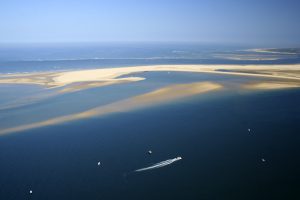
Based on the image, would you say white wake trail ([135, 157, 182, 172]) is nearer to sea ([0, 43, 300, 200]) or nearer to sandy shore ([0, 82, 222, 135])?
sea ([0, 43, 300, 200])

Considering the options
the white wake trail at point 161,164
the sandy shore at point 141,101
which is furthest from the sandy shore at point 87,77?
the white wake trail at point 161,164

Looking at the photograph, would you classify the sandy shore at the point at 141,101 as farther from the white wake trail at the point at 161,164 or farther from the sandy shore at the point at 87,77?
the white wake trail at the point at 161,164

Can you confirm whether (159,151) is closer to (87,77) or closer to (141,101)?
(141,101)

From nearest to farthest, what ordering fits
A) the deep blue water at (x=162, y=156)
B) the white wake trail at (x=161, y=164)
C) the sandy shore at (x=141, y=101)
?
1. the deep blue water at (x=162, y=156)
2. the white wake trail at (x=161, y=164)
3. the sandy shore at (x=141, y=101)

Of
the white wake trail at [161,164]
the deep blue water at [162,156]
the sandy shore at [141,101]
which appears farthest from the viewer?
the sandy shore at [141,101]

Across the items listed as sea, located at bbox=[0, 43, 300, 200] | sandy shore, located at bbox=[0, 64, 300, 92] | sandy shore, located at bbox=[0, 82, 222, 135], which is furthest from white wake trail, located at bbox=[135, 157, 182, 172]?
sandy shore, located at bbox=[0, 64, 300, 92]

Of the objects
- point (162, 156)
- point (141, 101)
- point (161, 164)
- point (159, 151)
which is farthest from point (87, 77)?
point (161, 164)
